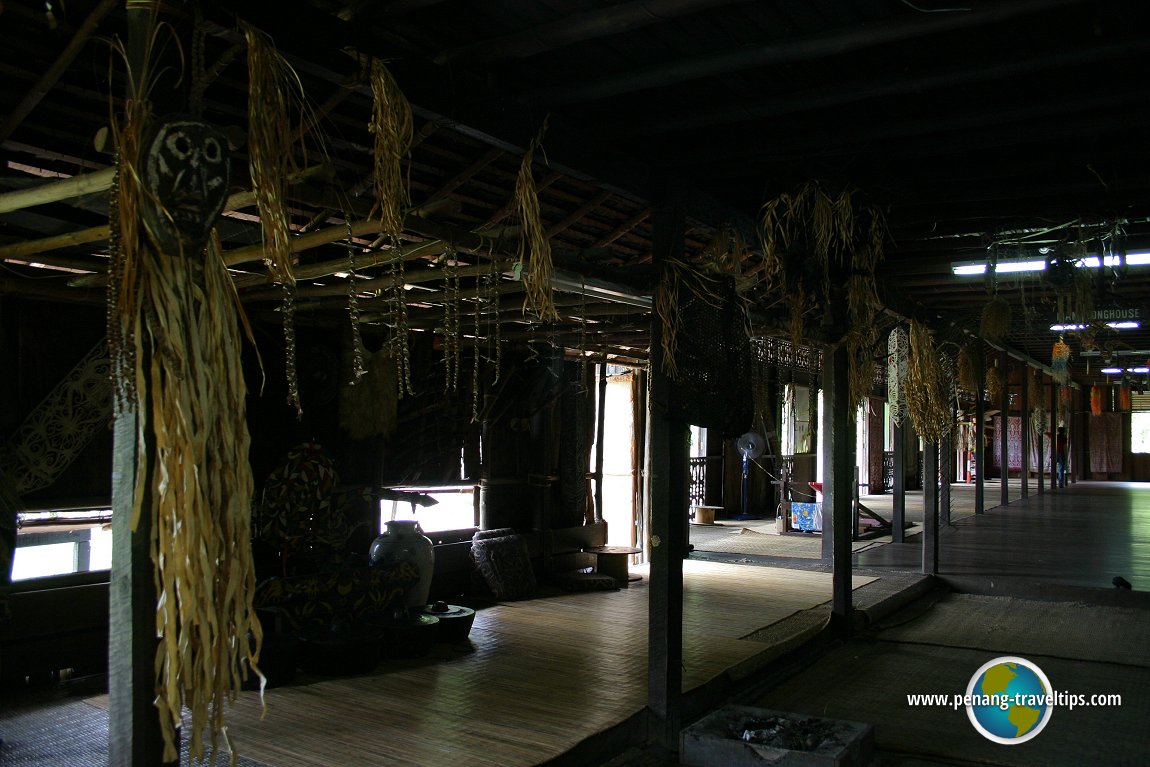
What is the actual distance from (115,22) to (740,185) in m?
3.31

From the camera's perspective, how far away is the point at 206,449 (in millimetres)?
1880

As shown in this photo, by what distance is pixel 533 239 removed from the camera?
10.9ft

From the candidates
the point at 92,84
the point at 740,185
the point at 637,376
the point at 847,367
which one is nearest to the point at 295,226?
the point at 92,84

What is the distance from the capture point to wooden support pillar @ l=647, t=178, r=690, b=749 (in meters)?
4.04

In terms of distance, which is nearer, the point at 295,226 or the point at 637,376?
the point at 295,226

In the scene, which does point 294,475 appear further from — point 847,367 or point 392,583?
point 847,367

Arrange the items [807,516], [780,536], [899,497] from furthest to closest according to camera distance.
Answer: [807,516]
[780,536]
[899,497]

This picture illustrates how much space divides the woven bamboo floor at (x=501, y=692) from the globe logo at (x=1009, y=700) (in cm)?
120

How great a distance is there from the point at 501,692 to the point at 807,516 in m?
7.97

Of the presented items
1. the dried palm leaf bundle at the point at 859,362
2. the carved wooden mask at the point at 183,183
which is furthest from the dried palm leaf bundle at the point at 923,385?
the carved wooden mask at the point at 183,183

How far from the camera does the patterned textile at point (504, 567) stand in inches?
296

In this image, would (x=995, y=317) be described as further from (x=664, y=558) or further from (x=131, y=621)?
(x=131, y=621)

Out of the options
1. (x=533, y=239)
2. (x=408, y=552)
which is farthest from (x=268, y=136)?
(x=408, y=552)

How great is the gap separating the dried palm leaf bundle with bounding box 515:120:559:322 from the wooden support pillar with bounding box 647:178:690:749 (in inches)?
34.0
